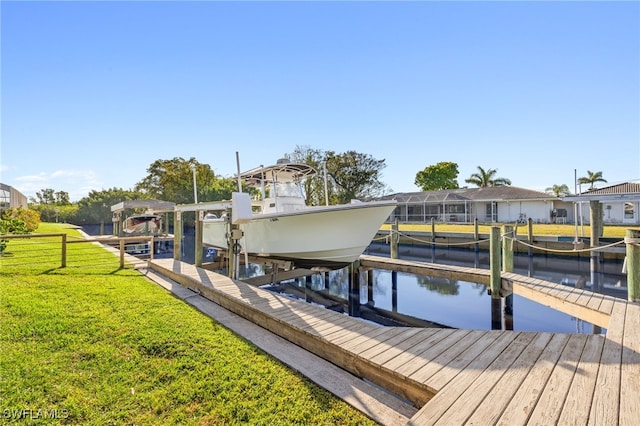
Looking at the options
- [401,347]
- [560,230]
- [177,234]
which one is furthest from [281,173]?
[560,230]

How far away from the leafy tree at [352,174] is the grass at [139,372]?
27.7 metres

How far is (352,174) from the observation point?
3269 cm

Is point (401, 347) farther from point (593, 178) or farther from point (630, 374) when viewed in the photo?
point (593, 178)

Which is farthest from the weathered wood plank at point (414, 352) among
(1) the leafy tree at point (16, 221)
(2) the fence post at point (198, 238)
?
(1) the leafy tree at point (16, 221)

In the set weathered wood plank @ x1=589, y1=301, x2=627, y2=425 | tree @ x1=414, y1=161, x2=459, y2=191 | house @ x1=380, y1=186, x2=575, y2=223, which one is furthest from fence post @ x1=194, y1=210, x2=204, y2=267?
tree @ x1=414, y1=161, x2=459, y2=191

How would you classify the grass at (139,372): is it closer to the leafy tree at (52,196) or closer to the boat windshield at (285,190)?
the boat windshield at (285,190)

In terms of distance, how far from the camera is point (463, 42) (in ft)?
29.2

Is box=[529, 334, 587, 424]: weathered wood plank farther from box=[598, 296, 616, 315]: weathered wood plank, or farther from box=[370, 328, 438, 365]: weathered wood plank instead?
box=[598, 296, 616, 315]: weathered wood plank

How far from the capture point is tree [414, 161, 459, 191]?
4694 cm

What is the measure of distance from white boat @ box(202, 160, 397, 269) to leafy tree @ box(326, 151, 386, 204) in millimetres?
23338

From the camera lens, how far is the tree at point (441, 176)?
46.9 m

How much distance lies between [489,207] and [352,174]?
1344 centimetres

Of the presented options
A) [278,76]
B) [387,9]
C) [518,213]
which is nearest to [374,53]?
[387,9]

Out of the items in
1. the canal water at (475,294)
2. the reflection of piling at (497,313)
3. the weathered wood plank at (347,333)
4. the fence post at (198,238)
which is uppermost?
the fence post at (198,238)
